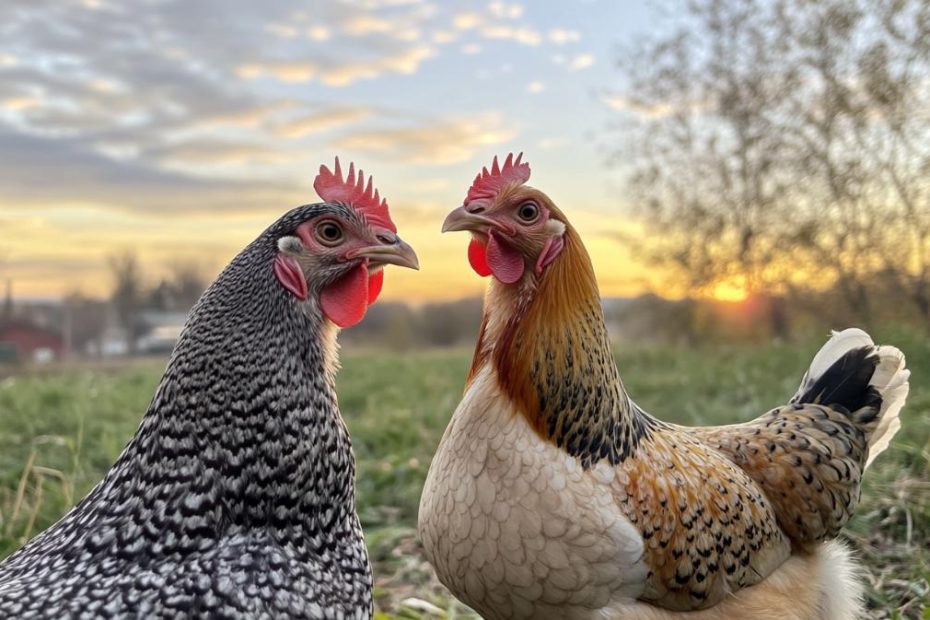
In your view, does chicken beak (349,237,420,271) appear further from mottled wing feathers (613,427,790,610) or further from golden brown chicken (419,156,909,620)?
mottled wing feathers (613,427,790,610)

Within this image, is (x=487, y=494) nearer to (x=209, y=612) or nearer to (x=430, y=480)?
(x=430, y=480)

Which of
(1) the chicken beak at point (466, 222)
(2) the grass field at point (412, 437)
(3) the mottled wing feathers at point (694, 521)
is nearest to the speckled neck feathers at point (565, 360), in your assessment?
(3) the mottled wing feathers at point (694, 521)

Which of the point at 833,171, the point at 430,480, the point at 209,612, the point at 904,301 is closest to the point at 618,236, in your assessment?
the point at 833,171

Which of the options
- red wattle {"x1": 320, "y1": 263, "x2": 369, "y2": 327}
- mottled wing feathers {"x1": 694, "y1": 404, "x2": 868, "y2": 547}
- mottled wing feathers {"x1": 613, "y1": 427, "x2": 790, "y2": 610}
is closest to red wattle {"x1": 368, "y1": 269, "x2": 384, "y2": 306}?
red wattle {"x1": 320, "y1": 263, "x2": 369, "y2": 327}

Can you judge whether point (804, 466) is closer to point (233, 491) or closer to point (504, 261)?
point (504, 261)

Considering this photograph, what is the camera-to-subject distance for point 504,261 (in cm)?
262

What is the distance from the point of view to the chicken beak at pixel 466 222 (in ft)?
8.46

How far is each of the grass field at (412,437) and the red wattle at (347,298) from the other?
1.74 m

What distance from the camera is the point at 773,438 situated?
3.04 metres

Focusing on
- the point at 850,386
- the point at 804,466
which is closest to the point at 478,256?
the point at 804,466

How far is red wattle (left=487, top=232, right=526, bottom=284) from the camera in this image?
102 inches

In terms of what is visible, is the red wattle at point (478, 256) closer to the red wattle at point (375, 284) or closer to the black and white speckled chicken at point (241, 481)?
the red wattle at point (375, 284)

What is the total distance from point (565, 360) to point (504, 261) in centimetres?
42

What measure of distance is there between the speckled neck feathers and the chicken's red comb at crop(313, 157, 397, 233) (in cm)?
51
